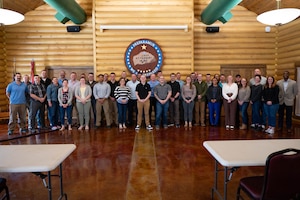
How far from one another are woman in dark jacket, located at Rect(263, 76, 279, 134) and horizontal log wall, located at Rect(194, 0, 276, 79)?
2.81 metres

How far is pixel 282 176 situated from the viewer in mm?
1863

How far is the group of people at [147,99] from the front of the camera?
259 inches

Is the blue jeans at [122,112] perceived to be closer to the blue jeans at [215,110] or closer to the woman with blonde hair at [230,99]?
the blue jeans at [215,110]

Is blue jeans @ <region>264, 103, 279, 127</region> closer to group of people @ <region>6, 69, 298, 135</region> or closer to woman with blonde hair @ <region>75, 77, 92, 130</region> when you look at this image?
group of people @ <region>6, 69, 298, 135</region>

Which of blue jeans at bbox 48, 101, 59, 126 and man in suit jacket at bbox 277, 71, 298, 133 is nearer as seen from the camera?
man in suit jacket at bbox 277, 71, 298, 133

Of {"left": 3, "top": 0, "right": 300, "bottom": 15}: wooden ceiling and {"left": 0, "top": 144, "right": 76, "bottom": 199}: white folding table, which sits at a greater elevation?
{"left": 3, "top": 0, "right": 300, "bottom": 15}: wooden ceiling

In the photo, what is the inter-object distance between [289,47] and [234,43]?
1.76 metres

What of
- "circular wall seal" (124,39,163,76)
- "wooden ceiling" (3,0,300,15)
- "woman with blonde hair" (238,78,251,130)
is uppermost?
"wooden ceiling" (3,0,300,15)

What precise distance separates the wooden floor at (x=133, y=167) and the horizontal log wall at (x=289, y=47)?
2.83 metres

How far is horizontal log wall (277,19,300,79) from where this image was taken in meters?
8.00

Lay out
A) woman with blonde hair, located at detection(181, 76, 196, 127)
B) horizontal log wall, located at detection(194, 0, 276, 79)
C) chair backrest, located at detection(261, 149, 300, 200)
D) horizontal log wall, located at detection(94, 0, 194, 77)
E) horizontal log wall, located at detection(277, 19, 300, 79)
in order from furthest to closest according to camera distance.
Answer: horizontal log wall, located at detection(194, 0, 276, 79) → horizontal log wall, located at detection(94, 0, 194, 77) → horizontal log wall, located at detection(277, 19, 300, 79) → woman with blonde hair, located at detection(181, 76, 196, 127) → chair backrest, located at detection(261, 149, 300, 200)

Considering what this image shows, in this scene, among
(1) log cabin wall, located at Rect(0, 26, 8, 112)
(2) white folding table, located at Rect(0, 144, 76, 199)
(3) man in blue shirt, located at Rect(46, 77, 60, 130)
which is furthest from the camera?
(1) log cabin wall, located at Rect(0, 26, 8, 112)

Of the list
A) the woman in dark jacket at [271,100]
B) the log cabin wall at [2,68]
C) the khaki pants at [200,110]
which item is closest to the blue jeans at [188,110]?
the khaki pants at [200,110]

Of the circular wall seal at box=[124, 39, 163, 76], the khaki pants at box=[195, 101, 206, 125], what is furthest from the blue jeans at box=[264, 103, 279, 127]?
the circular wall seal at box=[124, 39, 163, 76]
